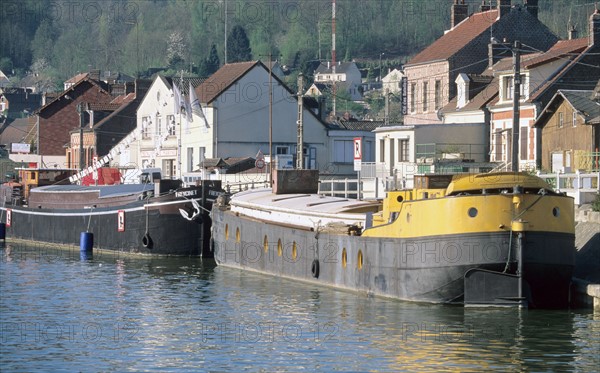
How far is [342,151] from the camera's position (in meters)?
88.3

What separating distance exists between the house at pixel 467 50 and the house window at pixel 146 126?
62.3 feet

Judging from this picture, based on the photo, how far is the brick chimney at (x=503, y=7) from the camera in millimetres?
80281

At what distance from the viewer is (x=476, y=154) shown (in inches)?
2763

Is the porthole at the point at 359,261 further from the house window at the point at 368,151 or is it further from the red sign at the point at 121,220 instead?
the house window at the point at 368,151

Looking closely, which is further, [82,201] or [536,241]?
[82,201]

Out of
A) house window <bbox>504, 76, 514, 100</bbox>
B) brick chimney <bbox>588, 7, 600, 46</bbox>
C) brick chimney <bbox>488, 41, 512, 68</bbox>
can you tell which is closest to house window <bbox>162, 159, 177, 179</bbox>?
brick chimney <bbox>488, 41, 512, 68</bbox>

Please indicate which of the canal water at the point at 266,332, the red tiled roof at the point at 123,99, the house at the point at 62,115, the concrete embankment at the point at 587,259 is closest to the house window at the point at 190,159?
the red tiled roof at the point at 123,99

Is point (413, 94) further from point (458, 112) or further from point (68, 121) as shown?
point (68, 121)

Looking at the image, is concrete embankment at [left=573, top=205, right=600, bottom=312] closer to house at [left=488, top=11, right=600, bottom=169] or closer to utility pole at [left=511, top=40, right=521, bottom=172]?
utility pole at [left=511, top=40, right=521, bottom=172]

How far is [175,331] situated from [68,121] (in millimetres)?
84208

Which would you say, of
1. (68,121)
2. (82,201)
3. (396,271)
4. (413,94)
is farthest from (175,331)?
(68,121)

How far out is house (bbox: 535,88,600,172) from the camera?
57.4 metres

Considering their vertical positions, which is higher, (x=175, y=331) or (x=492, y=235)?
(x=492, y=235)

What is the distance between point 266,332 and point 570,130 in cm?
3024
